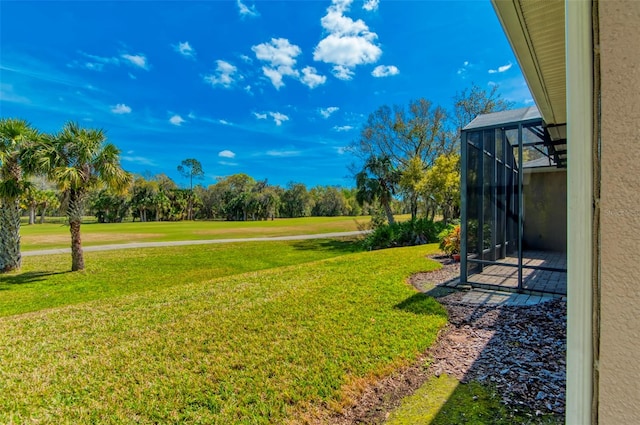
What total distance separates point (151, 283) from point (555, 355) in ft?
30.6

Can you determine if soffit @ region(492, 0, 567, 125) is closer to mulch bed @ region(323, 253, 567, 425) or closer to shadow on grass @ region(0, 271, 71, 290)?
mulch bed @ region(323, 253, 567, 425)

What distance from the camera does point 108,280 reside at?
348 inches

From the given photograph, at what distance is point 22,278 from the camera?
29.5ft

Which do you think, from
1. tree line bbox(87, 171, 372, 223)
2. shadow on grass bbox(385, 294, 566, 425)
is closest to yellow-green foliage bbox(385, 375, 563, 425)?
shadow on grass bbox(385, 294, 566, 425)

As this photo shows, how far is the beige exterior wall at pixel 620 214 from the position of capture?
0.86 m

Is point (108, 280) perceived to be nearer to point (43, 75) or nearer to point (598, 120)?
point (598, 120)

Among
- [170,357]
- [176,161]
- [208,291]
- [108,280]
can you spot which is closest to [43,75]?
[108,280]

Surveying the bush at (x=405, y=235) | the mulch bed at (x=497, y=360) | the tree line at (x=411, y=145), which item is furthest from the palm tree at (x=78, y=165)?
the tree line at (x=411, y=145)

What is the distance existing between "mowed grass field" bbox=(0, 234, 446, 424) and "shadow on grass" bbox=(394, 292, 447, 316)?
3cm

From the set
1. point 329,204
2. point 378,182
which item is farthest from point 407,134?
point 329,204

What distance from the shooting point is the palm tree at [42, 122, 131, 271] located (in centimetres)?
878

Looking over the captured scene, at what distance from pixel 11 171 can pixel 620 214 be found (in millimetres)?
13542

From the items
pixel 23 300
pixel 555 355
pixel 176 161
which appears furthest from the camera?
pixel 176 161

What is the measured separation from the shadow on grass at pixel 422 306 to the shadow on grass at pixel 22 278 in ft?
35.1
